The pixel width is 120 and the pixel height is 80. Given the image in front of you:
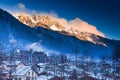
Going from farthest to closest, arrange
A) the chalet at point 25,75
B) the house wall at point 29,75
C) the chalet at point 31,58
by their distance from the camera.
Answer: the chalet at point 31,58 < the house wall at point 29,75 < the chalet at point 25,75

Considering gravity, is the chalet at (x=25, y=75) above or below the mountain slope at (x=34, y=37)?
below

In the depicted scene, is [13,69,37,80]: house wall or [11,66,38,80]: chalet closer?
[11,66,38,80]: chalet

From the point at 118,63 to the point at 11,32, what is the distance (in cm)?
10791

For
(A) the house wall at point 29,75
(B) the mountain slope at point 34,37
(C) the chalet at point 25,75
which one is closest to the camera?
(C) the chalet at point 25,75

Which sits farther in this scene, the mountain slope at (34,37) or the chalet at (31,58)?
the mountain slope at (34,37)

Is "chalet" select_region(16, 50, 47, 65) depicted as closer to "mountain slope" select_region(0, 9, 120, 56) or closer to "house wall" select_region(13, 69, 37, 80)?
"house wall" select_region(13, 69, 37, 80)

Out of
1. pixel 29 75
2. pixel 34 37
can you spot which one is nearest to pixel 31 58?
pixel 29 75

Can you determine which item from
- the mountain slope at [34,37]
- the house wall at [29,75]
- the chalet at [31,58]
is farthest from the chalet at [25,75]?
the mountain slope at [34,37]

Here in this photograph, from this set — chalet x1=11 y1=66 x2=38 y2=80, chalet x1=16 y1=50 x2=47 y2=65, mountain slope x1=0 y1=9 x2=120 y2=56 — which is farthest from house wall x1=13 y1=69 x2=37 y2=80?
mountain slope x1=0 y1=9 x2=120 y2=56

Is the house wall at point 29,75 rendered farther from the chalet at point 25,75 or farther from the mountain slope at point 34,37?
the mountain slope at point 34,37

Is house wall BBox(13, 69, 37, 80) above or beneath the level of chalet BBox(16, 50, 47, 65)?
beneath

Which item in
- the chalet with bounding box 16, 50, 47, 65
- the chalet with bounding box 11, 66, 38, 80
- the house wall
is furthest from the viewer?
the chalet with bounding box 16, 50, 47, 65

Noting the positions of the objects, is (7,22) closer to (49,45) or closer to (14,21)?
(14,21)

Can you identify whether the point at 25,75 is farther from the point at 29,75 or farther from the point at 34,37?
the point at 34,37
